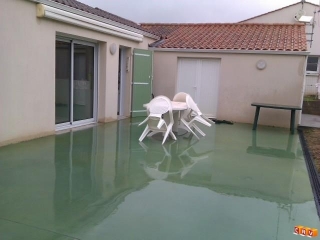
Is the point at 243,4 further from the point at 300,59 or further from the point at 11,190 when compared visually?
the point at 11,190

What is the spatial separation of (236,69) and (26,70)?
22.7ft

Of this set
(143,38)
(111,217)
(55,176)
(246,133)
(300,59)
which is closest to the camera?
(111,217)

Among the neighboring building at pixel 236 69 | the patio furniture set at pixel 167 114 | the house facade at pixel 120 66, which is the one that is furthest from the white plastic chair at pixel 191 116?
the neighboring building at pixel 236 69

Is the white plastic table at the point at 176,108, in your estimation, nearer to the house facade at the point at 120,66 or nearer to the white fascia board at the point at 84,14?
the house facade at the point at 120,66

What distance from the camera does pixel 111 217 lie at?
10.9 ft

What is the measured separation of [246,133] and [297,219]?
5518 millimetres

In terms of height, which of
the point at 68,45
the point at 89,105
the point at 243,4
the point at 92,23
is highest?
the point at 243,4

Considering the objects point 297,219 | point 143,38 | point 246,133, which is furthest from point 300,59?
point 297,219

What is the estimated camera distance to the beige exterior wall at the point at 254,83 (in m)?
10.1

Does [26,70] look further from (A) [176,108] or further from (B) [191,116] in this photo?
(B) [191,116]

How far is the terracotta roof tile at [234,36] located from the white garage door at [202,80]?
580mm

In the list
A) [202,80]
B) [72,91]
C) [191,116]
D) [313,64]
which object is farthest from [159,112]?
[313,64]

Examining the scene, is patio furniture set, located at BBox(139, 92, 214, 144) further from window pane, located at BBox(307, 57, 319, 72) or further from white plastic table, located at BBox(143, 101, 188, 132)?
window pane, located at BBox(307, 57, 319, 72)

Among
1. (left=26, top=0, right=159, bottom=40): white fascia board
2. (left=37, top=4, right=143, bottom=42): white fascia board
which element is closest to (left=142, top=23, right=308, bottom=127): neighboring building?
(left=26, top=0, right=159, bottom=40): white fascia board
